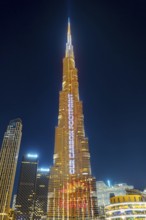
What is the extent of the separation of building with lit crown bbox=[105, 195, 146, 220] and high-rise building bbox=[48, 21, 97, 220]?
22.3 m

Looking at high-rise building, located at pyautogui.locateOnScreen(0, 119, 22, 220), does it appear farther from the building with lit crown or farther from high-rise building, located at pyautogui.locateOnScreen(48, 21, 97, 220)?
the building with lit crown

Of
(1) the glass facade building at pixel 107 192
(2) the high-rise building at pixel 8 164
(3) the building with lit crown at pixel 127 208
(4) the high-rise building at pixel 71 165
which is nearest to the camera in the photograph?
(3) the building with lit crown at pixel 127 208


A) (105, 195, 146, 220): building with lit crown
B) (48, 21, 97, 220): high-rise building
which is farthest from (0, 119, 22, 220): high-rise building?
(105, 195, 146, 220): building with lit crown

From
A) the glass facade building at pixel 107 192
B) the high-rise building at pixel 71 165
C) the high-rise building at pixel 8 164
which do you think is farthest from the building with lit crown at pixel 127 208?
the high-rise building at pixel 8 164

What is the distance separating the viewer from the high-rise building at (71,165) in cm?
11925

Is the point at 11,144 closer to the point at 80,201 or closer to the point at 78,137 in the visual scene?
the point at 78,137

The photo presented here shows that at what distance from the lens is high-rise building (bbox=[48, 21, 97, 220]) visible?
119250 mm

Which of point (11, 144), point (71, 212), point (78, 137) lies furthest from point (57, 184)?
point (11, 144)

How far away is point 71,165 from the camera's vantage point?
137 meters

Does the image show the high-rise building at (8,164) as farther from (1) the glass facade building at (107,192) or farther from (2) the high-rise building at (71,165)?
(1) the glass facade building at (107,192)

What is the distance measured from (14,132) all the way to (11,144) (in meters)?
13.0

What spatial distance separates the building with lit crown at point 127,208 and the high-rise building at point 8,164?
282ft

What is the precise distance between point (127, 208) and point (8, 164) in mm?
108406

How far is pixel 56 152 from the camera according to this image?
476 feet
